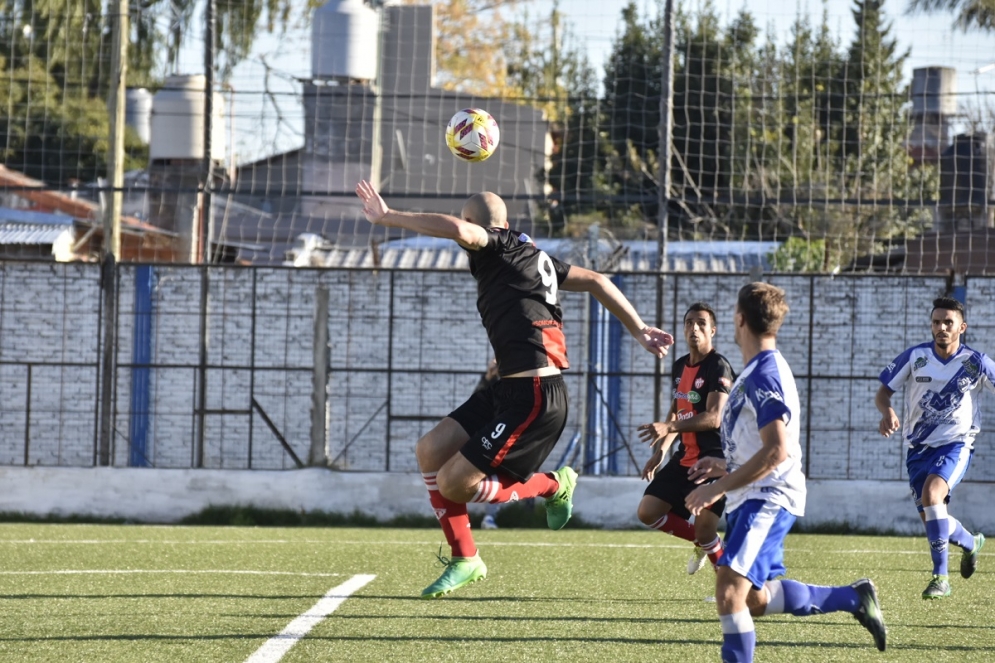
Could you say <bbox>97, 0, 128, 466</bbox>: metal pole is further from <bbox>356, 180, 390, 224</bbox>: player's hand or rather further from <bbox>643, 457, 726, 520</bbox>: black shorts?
<bbox>356, 180, 390, 224</bbox>: player's hand

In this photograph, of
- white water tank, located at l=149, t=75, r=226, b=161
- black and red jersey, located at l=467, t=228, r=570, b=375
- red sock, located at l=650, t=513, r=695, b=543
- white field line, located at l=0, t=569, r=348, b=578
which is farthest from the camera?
white water tank, located at l=149, t=75, r=226, b=161

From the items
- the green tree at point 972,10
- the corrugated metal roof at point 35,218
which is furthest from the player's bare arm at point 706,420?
the corrugated metal roof at point 35,218

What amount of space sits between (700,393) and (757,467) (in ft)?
11.7

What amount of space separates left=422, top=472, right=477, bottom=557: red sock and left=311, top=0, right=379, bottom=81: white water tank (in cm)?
1068

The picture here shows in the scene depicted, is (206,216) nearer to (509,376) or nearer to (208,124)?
(208,124)

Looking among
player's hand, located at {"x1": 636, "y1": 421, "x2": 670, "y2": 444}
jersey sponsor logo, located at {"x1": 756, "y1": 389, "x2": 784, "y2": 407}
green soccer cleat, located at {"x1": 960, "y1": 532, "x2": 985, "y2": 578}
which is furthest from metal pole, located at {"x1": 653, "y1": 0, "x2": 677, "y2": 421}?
jersey sponsor logo, located at {"x1": 756, "y1": 389, "x2": 784, "y2": 407}

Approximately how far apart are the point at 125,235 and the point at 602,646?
18.8 meters

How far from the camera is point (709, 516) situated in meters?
8.02

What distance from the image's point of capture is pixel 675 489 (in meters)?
8.20

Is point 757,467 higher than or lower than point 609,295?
lower

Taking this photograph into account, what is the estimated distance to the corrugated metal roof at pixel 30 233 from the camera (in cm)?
2083

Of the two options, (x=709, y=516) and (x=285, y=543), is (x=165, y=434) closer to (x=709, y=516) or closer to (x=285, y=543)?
(x=285, y=543)

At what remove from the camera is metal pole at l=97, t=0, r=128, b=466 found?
550 inches

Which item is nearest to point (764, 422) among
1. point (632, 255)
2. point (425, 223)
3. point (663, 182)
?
point (425, 223)
